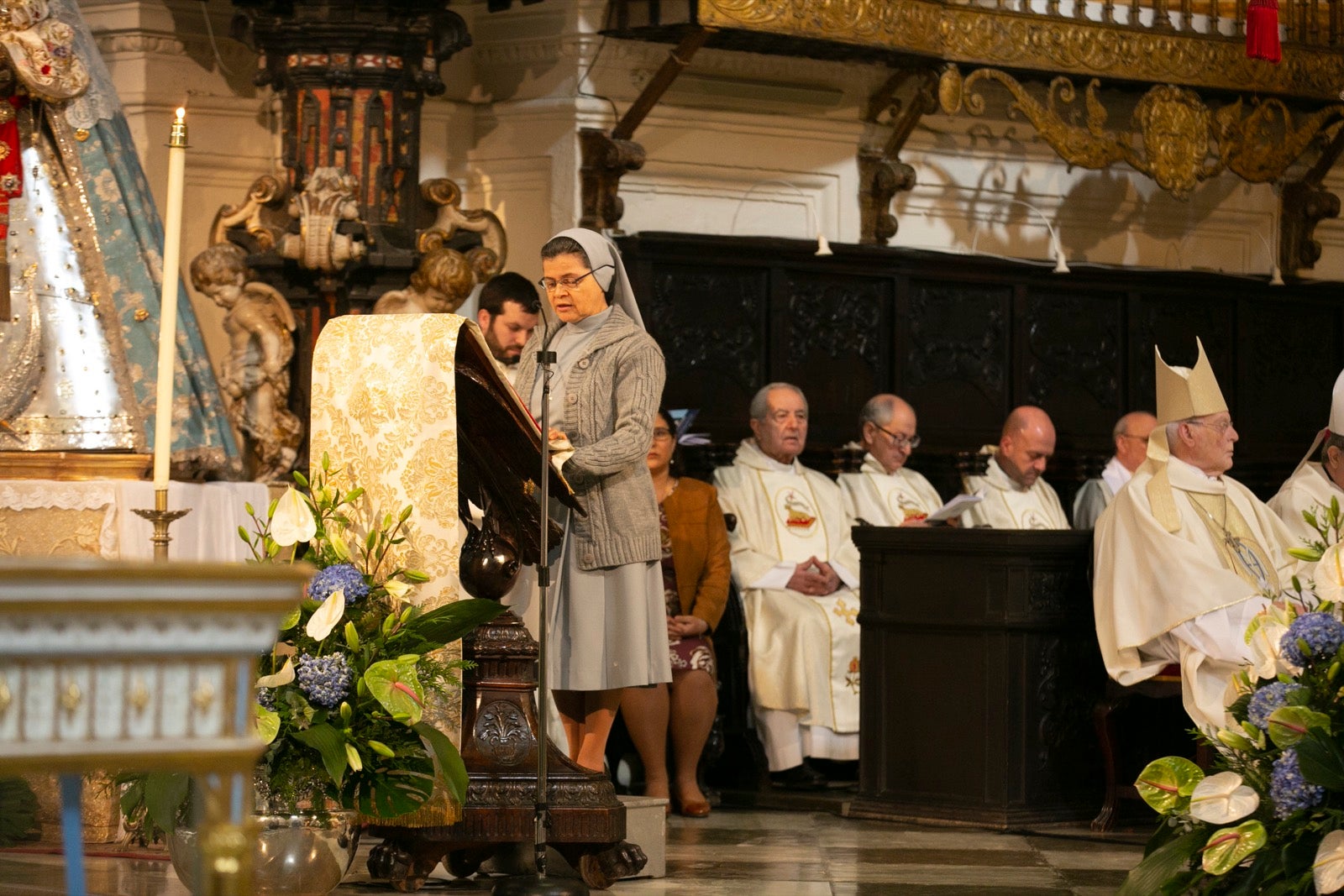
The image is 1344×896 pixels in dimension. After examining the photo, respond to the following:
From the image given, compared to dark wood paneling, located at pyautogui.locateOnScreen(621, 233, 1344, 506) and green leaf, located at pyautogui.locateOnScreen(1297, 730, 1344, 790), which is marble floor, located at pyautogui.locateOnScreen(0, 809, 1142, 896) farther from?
dark wood paneling, located at pyautogui.locateOnScreen(621, 233, 1344, 506)

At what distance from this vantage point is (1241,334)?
1123cm

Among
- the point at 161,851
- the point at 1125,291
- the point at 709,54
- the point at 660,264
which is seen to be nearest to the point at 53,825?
the point at 161,851

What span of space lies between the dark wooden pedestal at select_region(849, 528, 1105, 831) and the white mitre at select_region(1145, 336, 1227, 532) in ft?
1.39

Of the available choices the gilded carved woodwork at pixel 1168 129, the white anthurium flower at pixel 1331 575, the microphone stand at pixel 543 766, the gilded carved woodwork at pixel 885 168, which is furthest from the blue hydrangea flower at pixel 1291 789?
the gilded carved woodwork at pixel 885 168

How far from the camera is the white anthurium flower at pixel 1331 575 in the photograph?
4.55 metres

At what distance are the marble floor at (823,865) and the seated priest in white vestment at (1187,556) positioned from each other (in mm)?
618

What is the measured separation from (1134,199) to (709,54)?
2.67 meters

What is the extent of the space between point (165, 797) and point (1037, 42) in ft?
21.5

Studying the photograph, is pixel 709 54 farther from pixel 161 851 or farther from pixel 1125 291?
pixel 161 851

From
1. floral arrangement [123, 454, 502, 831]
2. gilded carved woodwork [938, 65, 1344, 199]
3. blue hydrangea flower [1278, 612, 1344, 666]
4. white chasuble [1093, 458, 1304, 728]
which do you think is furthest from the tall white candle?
gilded carved woodwork [938, 65, 1344, 199]

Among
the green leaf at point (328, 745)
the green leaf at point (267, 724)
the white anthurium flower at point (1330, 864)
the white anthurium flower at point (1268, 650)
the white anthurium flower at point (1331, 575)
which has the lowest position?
the white anthurium flower at point (1330, 864)

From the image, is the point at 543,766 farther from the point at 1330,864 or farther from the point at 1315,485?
the point at 1315,485

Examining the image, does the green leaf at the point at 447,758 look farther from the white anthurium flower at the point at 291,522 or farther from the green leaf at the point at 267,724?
the white anthurium flower at the point at 291,522

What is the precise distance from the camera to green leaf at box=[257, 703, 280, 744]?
4.75 meters
